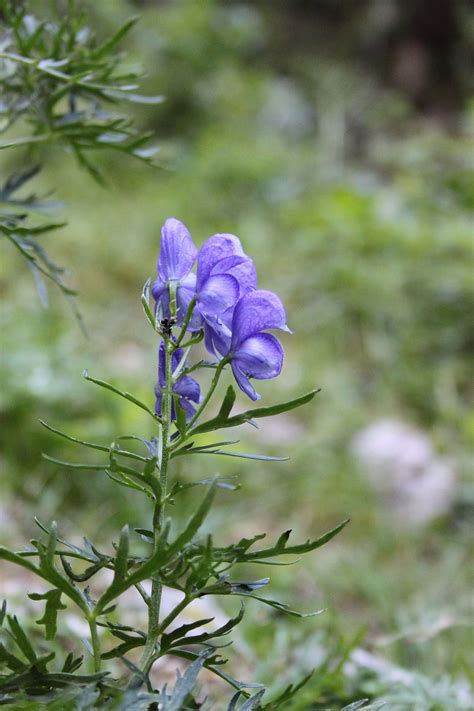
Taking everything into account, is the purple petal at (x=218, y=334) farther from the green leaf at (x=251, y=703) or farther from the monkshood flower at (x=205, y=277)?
the green leaf at (x=251, y=703)

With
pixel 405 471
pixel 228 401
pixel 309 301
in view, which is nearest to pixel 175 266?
pixel 228 401

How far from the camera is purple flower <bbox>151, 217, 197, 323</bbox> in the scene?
0.59 m

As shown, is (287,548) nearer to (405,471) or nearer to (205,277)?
(205,277)

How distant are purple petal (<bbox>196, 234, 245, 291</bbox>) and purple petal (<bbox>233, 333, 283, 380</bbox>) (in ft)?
0.18

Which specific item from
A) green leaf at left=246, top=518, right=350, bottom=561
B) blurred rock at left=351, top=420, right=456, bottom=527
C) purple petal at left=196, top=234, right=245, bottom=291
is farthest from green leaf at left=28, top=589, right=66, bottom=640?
blurred rock at left=351, top=420, right=456, bottom=527

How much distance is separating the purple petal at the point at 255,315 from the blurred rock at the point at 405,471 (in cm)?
143

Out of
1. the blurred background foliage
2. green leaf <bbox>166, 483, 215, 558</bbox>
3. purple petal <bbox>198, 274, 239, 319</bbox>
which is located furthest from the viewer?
the blurred background foliage

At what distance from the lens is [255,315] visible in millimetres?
565

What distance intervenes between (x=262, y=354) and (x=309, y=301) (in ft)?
7.46

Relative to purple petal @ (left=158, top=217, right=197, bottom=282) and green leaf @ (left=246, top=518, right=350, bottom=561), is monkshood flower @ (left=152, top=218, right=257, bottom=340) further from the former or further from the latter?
green leaf @ (left=246, top=518, right=350, bottom=561)

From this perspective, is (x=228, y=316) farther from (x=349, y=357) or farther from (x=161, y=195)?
(x=161, y=195)

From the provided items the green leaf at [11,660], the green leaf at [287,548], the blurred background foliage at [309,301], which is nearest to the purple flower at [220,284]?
the green leaf at [287,548]

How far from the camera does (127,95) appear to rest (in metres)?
0.89

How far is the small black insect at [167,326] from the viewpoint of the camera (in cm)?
57
